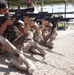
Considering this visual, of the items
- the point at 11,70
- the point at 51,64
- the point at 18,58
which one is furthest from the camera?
the point at 51,64

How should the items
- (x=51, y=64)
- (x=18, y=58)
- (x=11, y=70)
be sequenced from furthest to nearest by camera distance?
(x=51, y=64), (x=18, y=58), (x=11, y=70)

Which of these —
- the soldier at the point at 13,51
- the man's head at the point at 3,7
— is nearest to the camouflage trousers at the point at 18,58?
the soldier at the point at 13,51

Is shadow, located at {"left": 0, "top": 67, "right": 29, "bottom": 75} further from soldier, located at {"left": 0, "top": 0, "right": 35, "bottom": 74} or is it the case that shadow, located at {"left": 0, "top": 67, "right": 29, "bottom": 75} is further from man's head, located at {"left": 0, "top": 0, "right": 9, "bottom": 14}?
A: man's head, located at {"left": 0, "top": 0, "right": 9, "bottom": 14}

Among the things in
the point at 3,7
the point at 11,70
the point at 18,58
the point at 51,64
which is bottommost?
the point at 51,64

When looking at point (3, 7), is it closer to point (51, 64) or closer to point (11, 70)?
point (11, 70)

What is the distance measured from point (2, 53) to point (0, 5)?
1.36 meters

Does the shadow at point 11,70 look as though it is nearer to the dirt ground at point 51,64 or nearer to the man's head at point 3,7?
the dirt ground at point 51,64

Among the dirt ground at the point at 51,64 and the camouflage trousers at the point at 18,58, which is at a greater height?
the camouflage trousers at the point at 18,58

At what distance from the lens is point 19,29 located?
766 centimetres

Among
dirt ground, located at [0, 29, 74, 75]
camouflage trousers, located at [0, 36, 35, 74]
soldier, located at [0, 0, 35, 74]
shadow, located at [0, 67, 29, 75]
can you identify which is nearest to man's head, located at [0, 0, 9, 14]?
soldier, located at [0, 0, 35, 74]

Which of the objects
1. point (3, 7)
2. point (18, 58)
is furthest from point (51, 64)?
point (3, 7)

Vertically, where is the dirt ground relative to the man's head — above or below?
below

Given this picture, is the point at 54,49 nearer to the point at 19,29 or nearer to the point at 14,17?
the point at 19,29

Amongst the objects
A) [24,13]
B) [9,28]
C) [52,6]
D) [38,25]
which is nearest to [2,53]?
[9,28]
